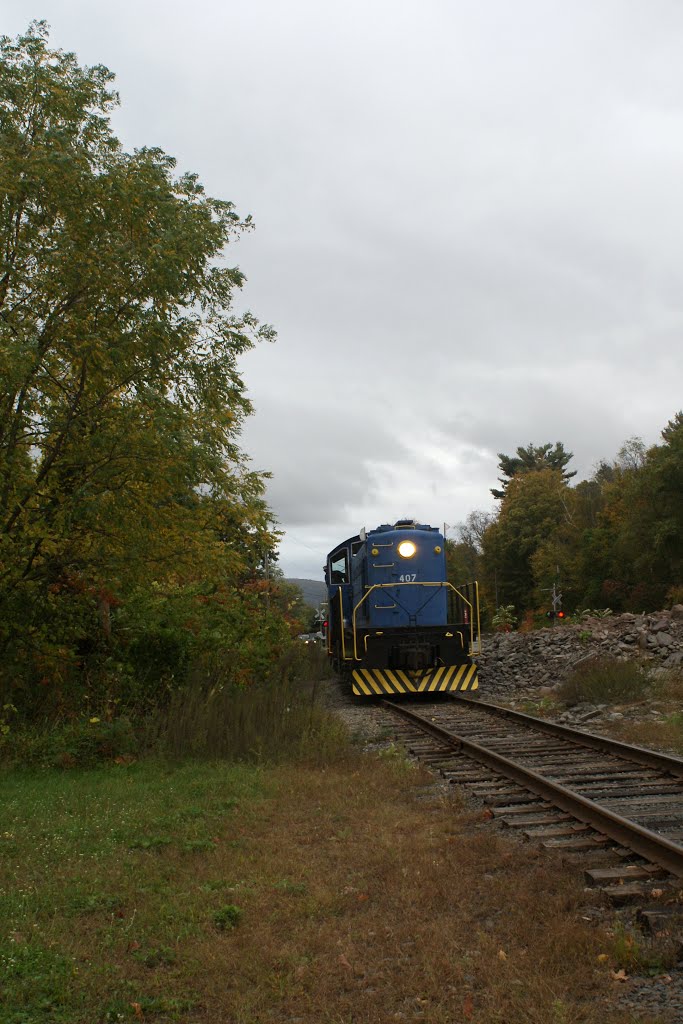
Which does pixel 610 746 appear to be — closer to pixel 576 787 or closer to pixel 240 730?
pixel 576 787

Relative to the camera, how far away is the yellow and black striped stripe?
16016mm

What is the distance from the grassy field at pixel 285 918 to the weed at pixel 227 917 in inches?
0.5

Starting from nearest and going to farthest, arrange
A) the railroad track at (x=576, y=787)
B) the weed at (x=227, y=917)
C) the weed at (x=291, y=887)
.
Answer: the weed at (x=227, y=917)
the weed at (x=291, y=887)
the railroad track at (x=576, y=787)

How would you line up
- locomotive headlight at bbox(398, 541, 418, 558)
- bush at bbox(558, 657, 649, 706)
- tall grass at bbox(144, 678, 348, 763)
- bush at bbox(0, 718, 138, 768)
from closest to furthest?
bush at bbox(0, 718, 138, 768) → tall grass at bbox(144, 678, 348, 763) → bush at bbox(558, 657, 649, 706) → locomotive headlight at bbox(398, 541, 418, 558)

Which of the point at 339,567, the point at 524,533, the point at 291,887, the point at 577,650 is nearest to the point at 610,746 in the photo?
the point at 291,887

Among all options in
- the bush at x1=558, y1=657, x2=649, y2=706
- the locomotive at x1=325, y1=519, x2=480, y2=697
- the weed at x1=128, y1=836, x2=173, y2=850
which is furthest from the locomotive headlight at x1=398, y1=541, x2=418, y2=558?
the weed at x1=128, y1=836, x2=173, y2=850

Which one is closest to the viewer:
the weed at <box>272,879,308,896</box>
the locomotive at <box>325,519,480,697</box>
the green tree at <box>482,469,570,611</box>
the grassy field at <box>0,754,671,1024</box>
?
→ the grassy field at <box>0,754,671,1024</box>

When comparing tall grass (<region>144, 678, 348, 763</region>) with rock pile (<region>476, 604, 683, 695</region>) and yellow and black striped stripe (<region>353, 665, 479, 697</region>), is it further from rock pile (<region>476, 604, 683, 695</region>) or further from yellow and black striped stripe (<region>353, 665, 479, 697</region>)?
rock pile (<region>476, 604, 683, 695</region>)

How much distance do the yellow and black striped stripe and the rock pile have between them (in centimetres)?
131

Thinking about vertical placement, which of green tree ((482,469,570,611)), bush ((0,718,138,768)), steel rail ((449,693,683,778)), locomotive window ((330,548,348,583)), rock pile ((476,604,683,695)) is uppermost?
green tree ((482,469,570,611))

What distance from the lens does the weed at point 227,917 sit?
4691 millimetres

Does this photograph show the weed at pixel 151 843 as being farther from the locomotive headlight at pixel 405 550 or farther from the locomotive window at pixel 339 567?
the locomotive window at pixel 339 567

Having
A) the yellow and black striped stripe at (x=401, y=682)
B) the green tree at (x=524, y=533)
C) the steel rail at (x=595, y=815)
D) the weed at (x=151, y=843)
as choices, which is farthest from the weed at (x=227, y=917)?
the green tree at (x=524, y=533)

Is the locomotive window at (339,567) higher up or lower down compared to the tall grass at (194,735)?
higher up
